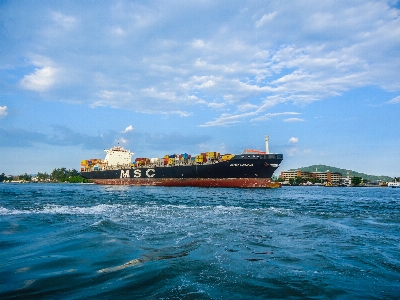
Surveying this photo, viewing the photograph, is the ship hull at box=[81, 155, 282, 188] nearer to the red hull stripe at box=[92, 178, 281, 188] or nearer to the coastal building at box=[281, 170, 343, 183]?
the red hull stripe at box=[92, 178, 281, 188]

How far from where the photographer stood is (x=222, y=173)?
4325 cm

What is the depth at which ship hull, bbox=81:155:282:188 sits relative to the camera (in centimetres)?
4159

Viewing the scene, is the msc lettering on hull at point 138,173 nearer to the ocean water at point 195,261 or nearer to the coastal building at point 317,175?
the ocean water at point 195,261

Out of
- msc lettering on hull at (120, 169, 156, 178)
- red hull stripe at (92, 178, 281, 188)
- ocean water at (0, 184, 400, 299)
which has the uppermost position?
msc lettering on hull at (120, 169, 156, 178)

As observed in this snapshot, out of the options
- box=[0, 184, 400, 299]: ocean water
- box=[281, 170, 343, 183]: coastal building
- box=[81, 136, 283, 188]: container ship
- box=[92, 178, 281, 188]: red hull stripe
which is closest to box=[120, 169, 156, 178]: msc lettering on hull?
box=[81, 136, 283, 188]: container ship

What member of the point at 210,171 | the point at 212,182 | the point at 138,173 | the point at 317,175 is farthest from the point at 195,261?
the point at 317,175

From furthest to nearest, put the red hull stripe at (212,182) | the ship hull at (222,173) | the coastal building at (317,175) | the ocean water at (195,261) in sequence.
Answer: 1. the coastal building at (317,175)
2. the red hull stripe at (212,182)
3. the ship hull at (222,173)
4. the ocean water at (195,261)

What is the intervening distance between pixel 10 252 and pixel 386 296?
773 centimetres

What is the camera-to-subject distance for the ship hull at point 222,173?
136 ft

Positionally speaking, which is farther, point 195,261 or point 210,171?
point 210,171

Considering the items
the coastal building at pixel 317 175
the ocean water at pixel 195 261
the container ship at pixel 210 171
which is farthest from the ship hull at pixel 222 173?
the coastal building at pixel 317 175

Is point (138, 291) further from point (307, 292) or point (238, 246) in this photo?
point (238, 246)

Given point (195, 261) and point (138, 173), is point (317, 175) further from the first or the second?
point (195, 261)

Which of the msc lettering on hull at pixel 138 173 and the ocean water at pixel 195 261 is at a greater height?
the msc lettering on hull at pixel 138 173
